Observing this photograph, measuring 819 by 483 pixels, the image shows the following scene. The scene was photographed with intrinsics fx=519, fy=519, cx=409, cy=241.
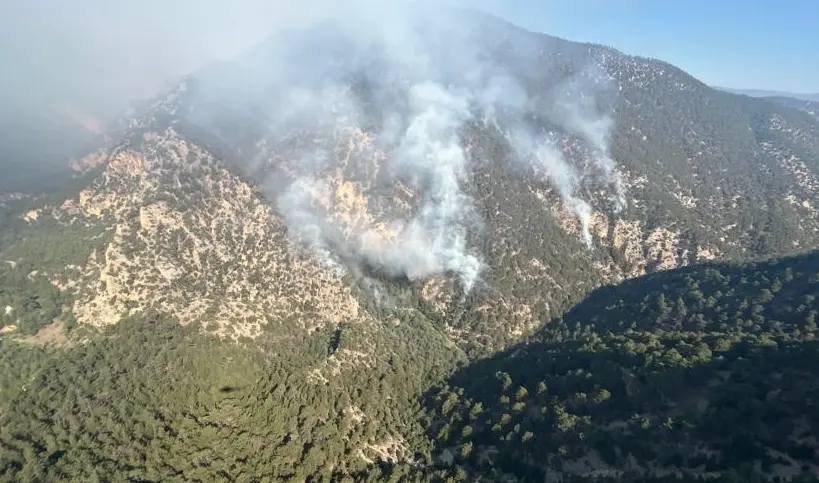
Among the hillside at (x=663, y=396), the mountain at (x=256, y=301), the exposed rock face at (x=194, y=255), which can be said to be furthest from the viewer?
the exposed rock face at (x=194, y=255)

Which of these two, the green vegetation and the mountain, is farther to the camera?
the mountain

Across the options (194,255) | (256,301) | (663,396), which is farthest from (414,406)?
(194,255)

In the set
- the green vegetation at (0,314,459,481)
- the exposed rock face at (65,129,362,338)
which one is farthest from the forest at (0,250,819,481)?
the exposed rock face at (65,129,362,338)

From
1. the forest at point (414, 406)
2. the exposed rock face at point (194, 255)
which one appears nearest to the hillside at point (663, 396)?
the forest at point (414, 406)

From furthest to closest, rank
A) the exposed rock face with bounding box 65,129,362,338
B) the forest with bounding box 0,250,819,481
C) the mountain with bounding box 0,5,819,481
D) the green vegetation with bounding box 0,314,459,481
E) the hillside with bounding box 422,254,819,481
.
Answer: the exposed rock face with bounding box 65,129,362,338 < the mountain with bounding box 0,5,819,481 < the green vegetation with bounding box 0,314,459,481 < the forest with bounding box 0,250,819,481 < the hillside with bounding box 422,254,819,481

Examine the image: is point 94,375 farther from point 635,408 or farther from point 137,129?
point 137,129

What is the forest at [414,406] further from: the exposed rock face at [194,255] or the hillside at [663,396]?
the exposed rock face at [194,255]

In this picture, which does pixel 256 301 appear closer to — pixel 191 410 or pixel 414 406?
pixel 191 410

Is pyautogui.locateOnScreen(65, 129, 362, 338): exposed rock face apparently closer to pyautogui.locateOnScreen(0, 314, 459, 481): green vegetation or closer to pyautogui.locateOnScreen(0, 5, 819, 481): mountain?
pyautogui.locateOnScreen(0, 5, 819, 481): mountain

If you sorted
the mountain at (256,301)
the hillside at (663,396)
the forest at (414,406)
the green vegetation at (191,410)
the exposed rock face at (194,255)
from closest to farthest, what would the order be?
the hillside at (663,396) → the forest at (414,406) → the green vegetation at (191,410) → the mountain at (256,301) → the exposed rock face at (194,255)

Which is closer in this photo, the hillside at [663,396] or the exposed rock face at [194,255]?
the hillside at [663,396]

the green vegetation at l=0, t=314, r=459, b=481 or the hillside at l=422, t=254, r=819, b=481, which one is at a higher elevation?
the hillside at l=422, t=254, r=819, b=481
